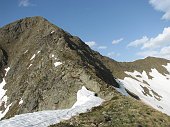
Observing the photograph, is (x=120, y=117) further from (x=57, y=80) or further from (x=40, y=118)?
(x=57, y=80)

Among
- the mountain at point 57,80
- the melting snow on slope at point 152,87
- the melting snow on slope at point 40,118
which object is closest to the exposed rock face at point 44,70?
the mountain at point 57,80

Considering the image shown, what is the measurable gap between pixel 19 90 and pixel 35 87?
34.8 feet

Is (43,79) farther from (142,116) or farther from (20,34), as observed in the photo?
(20,34)

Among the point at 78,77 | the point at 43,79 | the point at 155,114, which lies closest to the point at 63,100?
the point at 78,77

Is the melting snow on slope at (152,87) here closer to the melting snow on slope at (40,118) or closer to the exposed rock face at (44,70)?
the exposed rock face at (44,70)

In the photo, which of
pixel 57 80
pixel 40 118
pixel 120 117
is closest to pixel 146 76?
pixel 57 80

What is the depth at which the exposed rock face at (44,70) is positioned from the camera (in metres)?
49.3

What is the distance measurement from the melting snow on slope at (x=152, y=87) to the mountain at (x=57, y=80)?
1.24 feet

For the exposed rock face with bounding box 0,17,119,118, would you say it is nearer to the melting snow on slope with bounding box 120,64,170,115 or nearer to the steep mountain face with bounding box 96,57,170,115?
the melting snow on slope with bounding box 120,64,170,115

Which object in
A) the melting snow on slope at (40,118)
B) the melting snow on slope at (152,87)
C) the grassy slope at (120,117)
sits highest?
the melting snow on slope at (152,87)

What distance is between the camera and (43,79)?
61219 millimetres

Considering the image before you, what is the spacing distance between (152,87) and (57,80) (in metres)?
66.7

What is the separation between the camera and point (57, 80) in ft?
183

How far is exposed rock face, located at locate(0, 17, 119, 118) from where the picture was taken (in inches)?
1940
